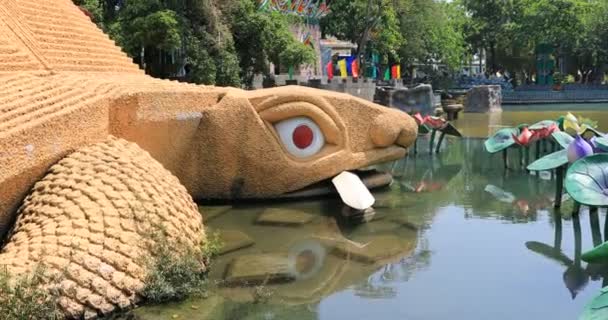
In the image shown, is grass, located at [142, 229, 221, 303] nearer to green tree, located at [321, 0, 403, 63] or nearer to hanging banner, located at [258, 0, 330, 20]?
hanging banner, located at [258, 0, 330, 20]

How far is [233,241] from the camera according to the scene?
5723mm

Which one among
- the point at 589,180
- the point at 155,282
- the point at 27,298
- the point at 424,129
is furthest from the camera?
the point at 424,129

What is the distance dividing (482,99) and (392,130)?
19.0m

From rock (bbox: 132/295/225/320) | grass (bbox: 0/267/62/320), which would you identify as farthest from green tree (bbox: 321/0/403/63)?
grass (bbox: 0/267/62/320)

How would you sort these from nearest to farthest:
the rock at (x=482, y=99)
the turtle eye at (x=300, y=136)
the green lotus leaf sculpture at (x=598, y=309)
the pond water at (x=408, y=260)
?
the green lotus leaf sculpture at (x=598, y=309) < the pond water at (x=408, y=260) < the turtle eye at (x=300, y=136) < the rock at (x=482, y=99)

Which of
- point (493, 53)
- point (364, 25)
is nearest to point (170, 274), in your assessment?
point (364, 25)

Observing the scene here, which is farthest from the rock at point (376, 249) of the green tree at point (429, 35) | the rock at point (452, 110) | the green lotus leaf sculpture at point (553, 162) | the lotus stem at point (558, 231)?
the green tree at point (429, 35)

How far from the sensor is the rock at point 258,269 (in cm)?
472

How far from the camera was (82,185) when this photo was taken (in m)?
4.50

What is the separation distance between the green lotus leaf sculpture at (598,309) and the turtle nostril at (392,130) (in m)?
4.52

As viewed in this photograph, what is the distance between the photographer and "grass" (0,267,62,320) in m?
3.34

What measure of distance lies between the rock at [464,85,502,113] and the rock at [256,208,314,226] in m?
20.2

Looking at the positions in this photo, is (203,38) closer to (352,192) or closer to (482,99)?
(352,192)

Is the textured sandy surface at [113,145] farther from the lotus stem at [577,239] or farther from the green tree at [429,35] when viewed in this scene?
the green tree at [429,35]
